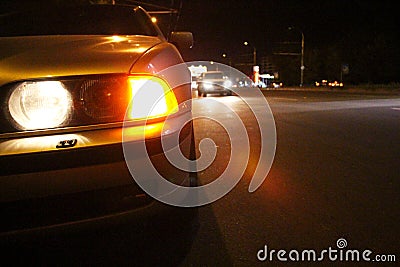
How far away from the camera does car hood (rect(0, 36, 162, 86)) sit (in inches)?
102

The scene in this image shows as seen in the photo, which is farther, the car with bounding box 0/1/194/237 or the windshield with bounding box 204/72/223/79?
the windshield with bounding box 204/72/223/79

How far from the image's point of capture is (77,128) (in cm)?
256

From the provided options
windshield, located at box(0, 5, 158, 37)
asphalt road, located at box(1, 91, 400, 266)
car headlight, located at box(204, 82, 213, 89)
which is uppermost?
windshield, located at box(0, 5, 158, 37)

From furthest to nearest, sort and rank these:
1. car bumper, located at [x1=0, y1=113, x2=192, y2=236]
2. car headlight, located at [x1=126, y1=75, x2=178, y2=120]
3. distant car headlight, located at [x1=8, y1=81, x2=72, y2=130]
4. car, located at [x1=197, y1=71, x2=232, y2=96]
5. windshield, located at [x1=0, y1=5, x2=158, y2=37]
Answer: car, located at [x1=197, y1=71, x2=232, y2=96] < windshield, located at [x1=0, y1=5, x2=158, y2=37] < car headlight, located at [x1=126, y1=75, x2=178, y2=120] < distant car headlight, located at [x1=8, y1=81, x2=72, y2=130] < car bumper, located at [x1=0, y1=113, x2=192, y2=236]

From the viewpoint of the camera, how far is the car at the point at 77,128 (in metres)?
2.40

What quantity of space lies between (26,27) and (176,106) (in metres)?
2.12

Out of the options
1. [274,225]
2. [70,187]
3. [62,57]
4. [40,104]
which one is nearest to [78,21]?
[62,57]

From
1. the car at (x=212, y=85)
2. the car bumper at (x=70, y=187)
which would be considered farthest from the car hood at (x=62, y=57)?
the car at (x=212, y=85)

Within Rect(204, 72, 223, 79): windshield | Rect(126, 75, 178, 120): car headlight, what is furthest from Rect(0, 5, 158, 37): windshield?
Rect(204, 72, 223, 79): windshield

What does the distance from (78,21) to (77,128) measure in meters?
2.17

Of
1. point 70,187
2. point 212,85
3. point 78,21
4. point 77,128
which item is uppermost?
point 78,21

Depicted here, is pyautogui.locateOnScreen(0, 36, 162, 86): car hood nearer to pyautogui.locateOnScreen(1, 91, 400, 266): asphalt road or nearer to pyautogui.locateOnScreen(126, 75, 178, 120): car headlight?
pyautogui.locateOnScreen(126, 75, 178, 120): car headlight

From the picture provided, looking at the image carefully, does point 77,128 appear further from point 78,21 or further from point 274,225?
point 78,21

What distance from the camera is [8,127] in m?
2.53
